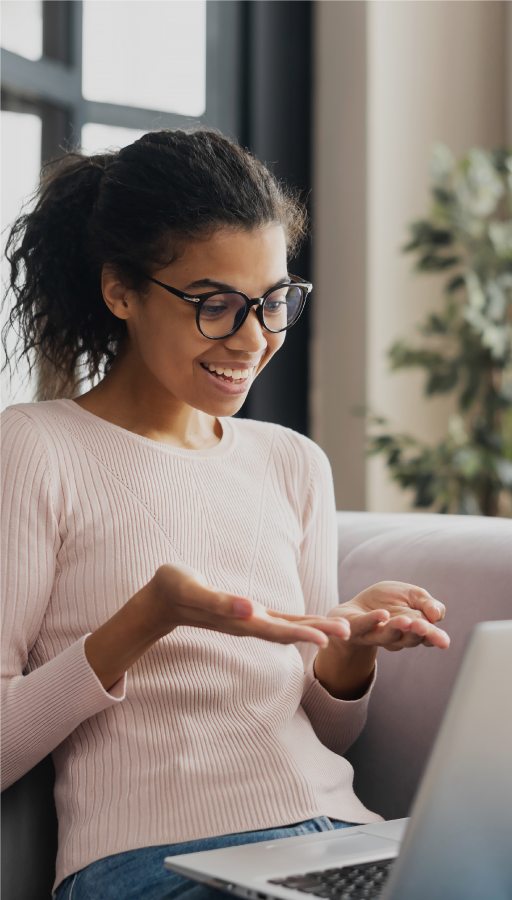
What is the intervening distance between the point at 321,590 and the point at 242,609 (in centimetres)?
52

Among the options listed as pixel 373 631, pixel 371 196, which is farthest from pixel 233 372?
pixel 371 196

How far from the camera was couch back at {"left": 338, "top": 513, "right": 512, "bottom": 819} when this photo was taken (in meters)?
1.11

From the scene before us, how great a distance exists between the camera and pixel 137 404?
3.60 feet

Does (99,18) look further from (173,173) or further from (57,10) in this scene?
(173,173)

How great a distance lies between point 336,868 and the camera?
73 centimetres

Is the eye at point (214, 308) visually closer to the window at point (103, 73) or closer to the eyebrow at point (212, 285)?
the eyebrow at point (212, 285)

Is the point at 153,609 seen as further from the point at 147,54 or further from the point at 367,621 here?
the point at 147,54

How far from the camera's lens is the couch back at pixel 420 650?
3.63 ft

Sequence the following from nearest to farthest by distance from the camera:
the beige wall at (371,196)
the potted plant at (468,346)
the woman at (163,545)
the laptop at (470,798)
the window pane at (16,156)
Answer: the laptop at (470,798) → the woman at (163,545) → the window pane at (16,156) → the potted plant at (468,346) → the beige wall at (371,196)

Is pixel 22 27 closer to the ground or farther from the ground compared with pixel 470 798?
farther from the ground

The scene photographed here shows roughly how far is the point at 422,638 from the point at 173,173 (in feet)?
1.90

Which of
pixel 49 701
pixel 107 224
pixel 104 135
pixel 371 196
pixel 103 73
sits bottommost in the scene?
pixel 49 701

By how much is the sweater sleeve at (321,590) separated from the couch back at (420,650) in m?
0.06

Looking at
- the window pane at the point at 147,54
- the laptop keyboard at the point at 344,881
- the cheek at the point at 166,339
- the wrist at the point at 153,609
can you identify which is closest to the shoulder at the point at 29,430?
the cheek at the point at 166,339
